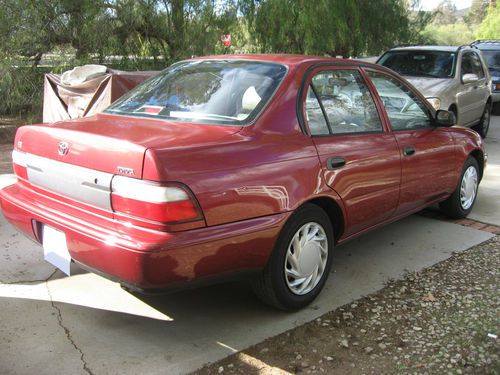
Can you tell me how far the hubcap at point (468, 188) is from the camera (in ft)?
17.3

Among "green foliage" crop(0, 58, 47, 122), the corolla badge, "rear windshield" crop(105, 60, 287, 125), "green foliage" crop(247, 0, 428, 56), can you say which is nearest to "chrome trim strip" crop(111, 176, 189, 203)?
the corolla badge

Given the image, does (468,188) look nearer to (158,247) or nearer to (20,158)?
(158,247)

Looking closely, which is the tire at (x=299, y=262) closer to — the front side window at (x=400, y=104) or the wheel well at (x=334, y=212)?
the wheel well at (x=334, y=212)

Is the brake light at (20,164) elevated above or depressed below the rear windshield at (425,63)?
below

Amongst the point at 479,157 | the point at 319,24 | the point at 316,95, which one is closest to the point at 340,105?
the point at 316,95

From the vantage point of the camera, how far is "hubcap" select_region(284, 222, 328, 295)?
329cm

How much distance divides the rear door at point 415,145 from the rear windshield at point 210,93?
1.13 metres

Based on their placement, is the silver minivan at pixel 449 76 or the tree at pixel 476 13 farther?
the tree at pixel 476 13

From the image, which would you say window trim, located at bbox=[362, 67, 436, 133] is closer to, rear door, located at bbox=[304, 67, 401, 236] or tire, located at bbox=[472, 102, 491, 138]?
rear door, located at bbox=[304, 67, 401, 236]

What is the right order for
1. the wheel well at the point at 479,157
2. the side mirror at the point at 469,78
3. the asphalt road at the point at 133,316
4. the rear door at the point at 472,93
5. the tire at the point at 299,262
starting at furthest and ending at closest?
the rear door at the point at 472,93
the side mirror at the point at 469,78
the wheel well at the point at 479,157
the tire at the point at 299,262
the asphalt road at the point at 133,316

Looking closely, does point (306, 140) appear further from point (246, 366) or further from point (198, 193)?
point (246, 366)

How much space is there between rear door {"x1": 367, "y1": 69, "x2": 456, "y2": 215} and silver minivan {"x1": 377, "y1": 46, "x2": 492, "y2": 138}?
12.5 feet

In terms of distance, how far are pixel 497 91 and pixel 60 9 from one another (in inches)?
430

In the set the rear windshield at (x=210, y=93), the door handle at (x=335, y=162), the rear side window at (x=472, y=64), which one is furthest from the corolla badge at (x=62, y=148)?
the rear side window at (x=472, y=64)
